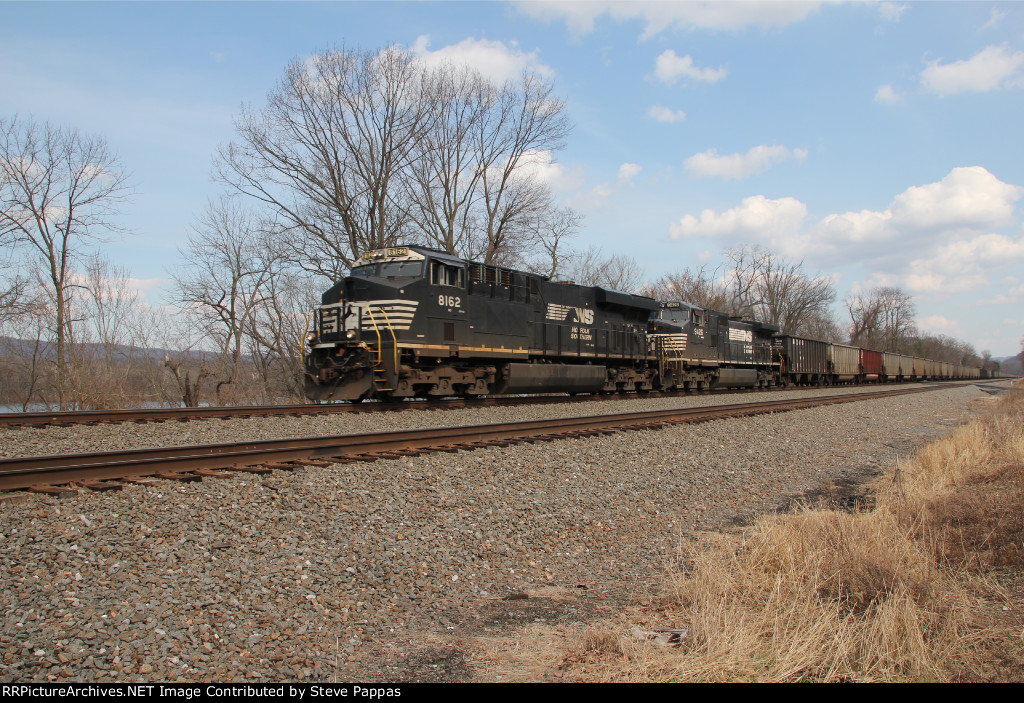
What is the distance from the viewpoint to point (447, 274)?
579 inches

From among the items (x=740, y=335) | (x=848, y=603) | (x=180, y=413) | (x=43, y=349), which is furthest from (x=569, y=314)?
(x=43, y=349)

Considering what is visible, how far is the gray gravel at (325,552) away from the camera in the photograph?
320cm

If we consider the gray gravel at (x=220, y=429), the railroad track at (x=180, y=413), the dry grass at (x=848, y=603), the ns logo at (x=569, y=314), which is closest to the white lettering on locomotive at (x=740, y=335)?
the ns logo at (x=569, y=314)

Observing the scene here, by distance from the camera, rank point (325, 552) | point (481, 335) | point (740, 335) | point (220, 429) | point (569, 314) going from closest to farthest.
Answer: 1. point (325, 552)
2. point (220, 429)
3. point (481, 335)
4. point (569, 314)
5. point (740, 335)

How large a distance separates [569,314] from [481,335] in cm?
427

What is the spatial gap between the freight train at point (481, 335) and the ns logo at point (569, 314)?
3cm

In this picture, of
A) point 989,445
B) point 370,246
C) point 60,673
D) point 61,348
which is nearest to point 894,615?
point 60,673

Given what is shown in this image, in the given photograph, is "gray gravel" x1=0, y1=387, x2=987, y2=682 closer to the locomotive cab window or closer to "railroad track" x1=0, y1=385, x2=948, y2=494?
"railroad track" x1=0, y1=385, x2=948, y2=494

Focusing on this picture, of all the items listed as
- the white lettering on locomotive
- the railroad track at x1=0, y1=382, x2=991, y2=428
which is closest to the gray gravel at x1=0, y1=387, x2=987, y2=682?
the railroad track at x1=0, y1=382, x2=991, y2=428

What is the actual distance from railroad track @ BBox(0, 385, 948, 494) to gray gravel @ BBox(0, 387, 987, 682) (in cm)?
32

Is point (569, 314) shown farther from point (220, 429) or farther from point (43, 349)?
point (43, 349)

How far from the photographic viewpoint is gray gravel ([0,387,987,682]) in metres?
3.20

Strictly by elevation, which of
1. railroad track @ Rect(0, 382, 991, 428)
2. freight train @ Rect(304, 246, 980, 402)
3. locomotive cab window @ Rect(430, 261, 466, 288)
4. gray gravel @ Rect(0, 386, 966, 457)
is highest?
locomotive cab window @ Rect(430, 261, 466, 288)

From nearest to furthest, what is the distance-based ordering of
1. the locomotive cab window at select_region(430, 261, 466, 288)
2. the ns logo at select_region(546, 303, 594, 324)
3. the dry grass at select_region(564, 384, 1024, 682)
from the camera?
the dry grass at select_region(564, 384, 1024, 682)
the locomotive cab window at select_region(430, 261, 466, 288)
the ns logo at select_region(546, 303, 594, 324)
